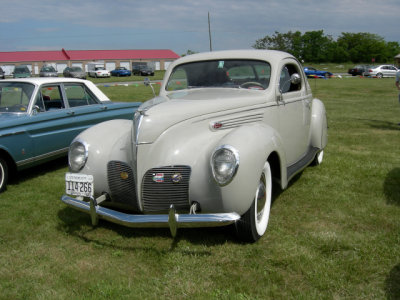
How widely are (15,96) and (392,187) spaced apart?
5397mm

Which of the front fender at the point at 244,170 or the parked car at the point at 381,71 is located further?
the parked car at the point at 381,71

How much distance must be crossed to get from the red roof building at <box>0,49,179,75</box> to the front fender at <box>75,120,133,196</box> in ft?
200

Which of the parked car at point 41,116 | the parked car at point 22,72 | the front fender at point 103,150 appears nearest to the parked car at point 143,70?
the parked car at point 22,72

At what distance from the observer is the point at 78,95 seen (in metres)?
6.46

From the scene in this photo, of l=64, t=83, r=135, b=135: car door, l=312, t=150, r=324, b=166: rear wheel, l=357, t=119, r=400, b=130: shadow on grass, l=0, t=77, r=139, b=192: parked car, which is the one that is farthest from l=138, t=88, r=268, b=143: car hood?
l=357, t=119, r=400, b=130: shadow on grass

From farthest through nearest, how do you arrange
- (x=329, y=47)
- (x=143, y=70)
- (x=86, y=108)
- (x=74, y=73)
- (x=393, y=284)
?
(x=329, y=47), (x=143, y=70), (x=74, y=73), (x=86, y=108), (x=393, y=284)

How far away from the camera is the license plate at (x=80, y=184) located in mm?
3488

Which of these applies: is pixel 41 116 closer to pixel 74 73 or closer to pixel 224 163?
pixel 224 163

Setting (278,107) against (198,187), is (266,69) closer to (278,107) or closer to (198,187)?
(278,107)

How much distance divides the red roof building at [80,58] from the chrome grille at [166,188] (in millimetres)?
61934

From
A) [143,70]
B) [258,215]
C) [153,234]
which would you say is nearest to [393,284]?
[258,215]

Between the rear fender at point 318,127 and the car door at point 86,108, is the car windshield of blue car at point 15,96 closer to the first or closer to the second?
the car door at point 86,108

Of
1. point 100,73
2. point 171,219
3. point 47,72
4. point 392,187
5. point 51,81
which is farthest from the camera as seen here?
point 100,73

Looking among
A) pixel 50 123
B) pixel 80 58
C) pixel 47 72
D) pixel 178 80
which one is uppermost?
pixel 80 58
